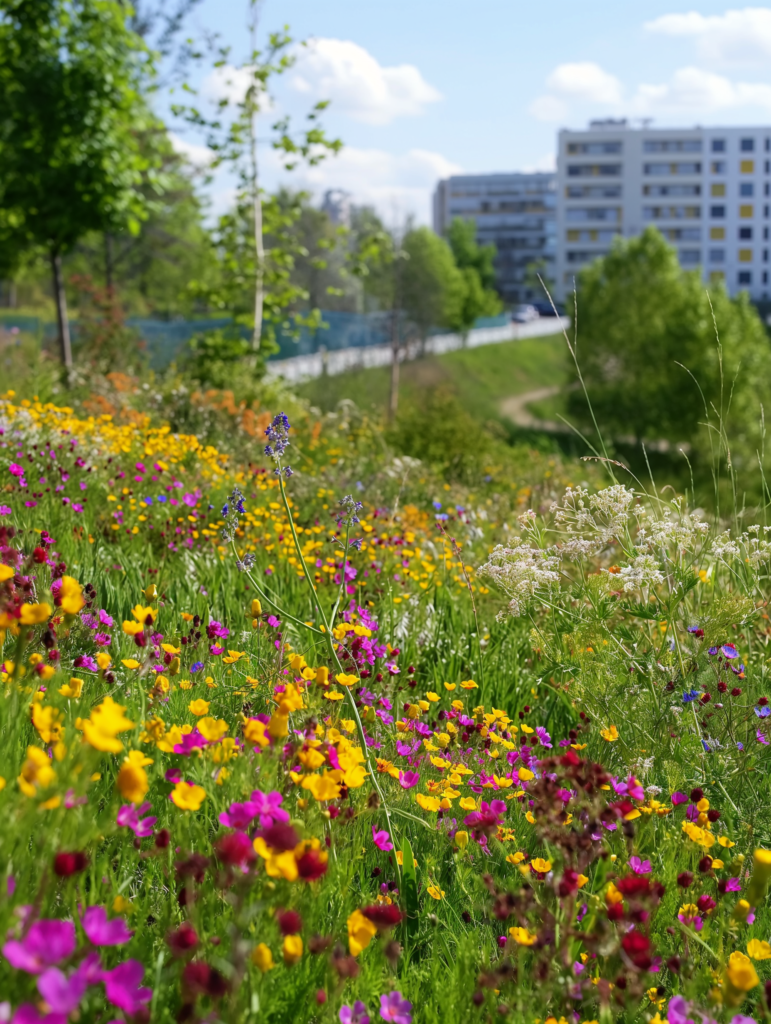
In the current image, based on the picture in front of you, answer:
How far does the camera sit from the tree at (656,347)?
28.9 meters

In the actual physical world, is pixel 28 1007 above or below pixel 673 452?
above

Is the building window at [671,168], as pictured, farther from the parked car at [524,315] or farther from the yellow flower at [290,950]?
the yellow flower at [290,950]

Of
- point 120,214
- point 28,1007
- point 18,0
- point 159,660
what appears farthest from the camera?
point 120,214

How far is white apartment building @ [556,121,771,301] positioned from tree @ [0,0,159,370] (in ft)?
283

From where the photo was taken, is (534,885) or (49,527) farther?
(49,527)

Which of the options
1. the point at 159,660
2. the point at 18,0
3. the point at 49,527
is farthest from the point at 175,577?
the point at 18,0

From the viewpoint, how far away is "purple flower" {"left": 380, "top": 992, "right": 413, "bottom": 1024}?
1.54m

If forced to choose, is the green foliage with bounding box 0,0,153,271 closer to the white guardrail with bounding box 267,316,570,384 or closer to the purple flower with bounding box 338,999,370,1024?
the white guardrail with bounding box 267,316,570,384

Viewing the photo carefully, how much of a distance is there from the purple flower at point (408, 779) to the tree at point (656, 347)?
27003mm

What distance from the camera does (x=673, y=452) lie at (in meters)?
32.7

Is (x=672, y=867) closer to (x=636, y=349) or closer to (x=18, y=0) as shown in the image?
(x=18, y=0)

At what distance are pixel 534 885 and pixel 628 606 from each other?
1.35m

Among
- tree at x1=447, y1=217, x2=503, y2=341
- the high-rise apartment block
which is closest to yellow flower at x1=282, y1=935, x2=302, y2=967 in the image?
tree at x1=447, y1=217, x2=503, y2=341

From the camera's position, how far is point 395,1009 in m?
1.57
